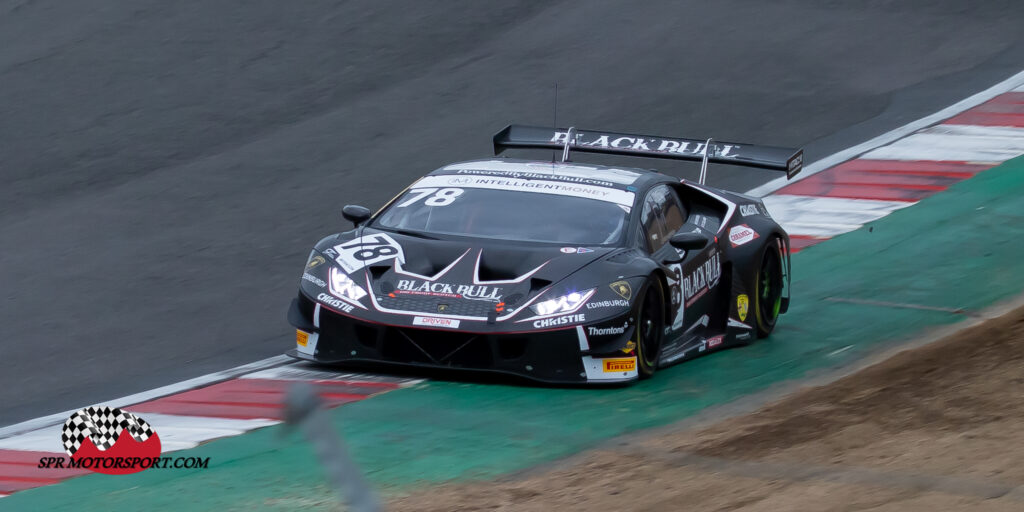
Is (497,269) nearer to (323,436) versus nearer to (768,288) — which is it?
(768,288)

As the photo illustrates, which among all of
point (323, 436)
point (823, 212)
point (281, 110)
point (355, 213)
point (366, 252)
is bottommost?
point (823, 212)

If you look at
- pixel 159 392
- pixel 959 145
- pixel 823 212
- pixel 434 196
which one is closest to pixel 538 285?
pixel 434 196

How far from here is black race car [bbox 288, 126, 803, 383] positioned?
29.3ft

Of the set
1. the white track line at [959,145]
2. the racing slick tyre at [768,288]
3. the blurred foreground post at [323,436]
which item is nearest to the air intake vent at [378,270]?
the racing slick tyre at [768,288]

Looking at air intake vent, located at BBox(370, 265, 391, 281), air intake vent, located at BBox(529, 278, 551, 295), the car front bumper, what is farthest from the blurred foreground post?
air intake vent, located at BBox(370, 265, 391, 281)

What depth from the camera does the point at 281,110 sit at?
16750 millimetres

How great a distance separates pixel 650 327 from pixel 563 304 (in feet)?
2.30

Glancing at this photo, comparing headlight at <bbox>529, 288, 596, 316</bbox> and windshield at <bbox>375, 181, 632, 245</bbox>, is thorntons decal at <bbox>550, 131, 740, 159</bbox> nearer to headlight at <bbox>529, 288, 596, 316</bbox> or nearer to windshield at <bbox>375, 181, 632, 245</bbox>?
windshield at <bbox>375, 181, 632, 245</bbox>

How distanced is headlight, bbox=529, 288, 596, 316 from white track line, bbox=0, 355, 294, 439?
1.86m

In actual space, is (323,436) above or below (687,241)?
above

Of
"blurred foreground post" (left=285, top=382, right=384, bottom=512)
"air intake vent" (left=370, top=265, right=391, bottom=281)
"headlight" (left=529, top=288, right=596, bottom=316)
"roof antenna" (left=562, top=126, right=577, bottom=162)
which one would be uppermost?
"blurred foreground post" (left=285, top=382, right=384, bottom=512)

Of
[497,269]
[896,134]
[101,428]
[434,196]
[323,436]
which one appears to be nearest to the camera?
[323,436]

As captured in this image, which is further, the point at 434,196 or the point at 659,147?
the point at 659,147

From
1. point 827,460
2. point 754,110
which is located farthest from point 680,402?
point 754,110
